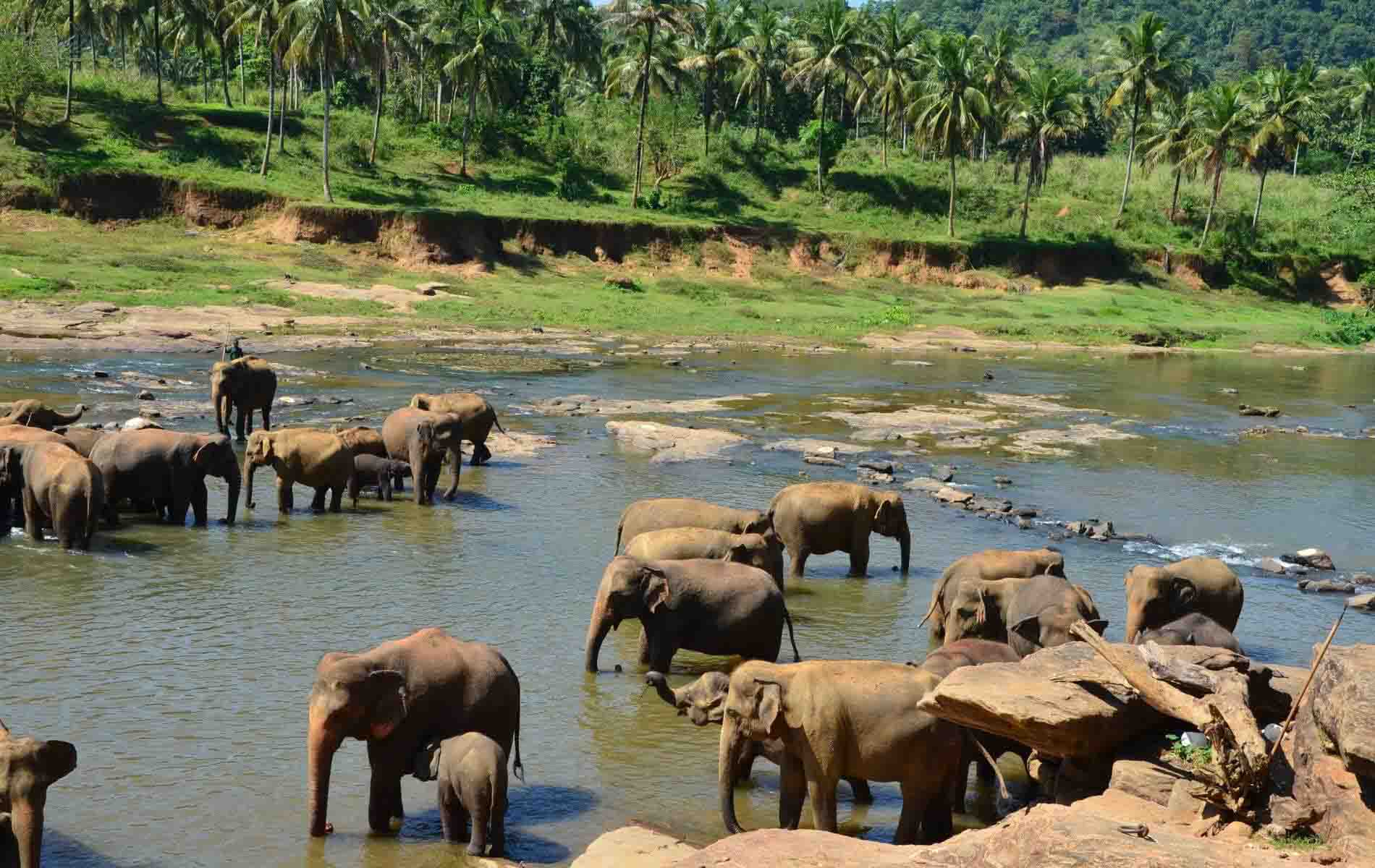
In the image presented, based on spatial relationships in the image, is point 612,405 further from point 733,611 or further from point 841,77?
point 841,77

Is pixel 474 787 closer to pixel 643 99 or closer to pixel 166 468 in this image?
pixel 166 468

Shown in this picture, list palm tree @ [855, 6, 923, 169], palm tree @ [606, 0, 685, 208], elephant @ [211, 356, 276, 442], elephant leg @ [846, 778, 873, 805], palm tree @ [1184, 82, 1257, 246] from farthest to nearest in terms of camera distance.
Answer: palm tree @ [855, 6, 923, 169]
palm tree @ [1184, 82, 1257, 246]
palm tree @ [606, 0, 685, 208]
elephant @ [211, 356, 276, 442]
elephant leg @ [846, 778, 873, 805]

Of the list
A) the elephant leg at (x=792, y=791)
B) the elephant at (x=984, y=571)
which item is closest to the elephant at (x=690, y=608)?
the elephant at (x=984, y=571)

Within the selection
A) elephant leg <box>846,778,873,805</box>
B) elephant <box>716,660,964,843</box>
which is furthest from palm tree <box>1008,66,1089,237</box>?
elephant <box>716,660,964,843</box>

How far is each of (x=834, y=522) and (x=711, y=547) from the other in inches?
146

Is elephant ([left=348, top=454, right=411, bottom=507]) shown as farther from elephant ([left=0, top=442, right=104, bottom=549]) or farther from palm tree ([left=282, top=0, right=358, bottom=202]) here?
palm tree ([left=282, top=0, right=358, bottom=202])

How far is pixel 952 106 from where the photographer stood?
72062mm

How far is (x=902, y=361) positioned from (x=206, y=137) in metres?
35.2

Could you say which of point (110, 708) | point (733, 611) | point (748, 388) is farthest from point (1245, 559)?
point (748, 388)

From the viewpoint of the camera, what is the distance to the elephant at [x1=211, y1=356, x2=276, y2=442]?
26266 millimetres

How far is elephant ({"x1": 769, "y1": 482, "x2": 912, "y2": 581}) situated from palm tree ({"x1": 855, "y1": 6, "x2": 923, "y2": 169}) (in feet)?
214

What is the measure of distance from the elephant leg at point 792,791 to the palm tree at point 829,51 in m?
69.0

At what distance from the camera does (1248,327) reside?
217ft

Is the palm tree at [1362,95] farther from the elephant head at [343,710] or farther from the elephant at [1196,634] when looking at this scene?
the elephant head at [343,710]
